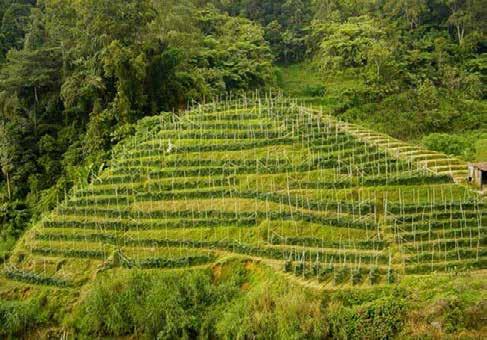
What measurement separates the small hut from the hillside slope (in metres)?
0.62

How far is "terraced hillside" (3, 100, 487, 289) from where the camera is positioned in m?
19.1

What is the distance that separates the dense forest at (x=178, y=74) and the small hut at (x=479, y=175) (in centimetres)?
448

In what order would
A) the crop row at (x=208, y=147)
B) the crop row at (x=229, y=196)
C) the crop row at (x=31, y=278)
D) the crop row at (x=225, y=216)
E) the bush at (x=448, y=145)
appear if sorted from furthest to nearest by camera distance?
the bush at (x=448, y=145), the crop row at (x=208, y=147), the crop row at (x=31, y=278), the crop row at (x=229, y=196), the crop row at (x=225, y=216)

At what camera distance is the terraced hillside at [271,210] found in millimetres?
19141

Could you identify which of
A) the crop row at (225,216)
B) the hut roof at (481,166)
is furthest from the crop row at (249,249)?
the hut roof at (481,166)

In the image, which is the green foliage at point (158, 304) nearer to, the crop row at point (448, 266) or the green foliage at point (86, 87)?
the crop row at point (448, 266)

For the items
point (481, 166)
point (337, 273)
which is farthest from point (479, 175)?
point (337, 273)

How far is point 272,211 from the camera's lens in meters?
21.3

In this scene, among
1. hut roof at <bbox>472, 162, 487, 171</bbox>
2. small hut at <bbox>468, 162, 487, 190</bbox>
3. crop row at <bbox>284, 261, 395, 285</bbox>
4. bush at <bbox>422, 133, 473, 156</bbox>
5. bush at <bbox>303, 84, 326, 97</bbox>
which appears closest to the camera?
crop row at <bbox>284, 261, 395, 285</bbox>

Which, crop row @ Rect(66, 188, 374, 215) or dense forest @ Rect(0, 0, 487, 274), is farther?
dense forest @ Rect(0, 0, 487, 274)

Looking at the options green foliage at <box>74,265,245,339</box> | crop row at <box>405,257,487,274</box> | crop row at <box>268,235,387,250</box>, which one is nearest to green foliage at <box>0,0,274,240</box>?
green foliage at <box>74,265,245,339</box>

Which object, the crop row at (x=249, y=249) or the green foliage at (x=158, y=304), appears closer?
the green foliage at (x=158, y=304)

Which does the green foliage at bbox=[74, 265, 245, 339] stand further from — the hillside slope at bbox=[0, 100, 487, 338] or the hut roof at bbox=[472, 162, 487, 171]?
the hut roof at bbox=[472, 162, 487, 171]

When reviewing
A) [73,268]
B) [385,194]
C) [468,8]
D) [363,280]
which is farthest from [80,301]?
[468,8]
